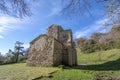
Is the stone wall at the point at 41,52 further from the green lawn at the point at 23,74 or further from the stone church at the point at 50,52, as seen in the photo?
the green lawn at the point at 23,74

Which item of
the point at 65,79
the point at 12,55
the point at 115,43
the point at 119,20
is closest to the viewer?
the point at 119,20

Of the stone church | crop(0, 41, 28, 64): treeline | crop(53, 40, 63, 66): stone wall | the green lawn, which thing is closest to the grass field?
the green lawn

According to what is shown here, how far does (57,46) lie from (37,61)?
352 cm

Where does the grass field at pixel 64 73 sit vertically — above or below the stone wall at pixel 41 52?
below

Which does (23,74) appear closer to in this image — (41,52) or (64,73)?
(64,73)

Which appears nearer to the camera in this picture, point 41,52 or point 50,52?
point 50,52

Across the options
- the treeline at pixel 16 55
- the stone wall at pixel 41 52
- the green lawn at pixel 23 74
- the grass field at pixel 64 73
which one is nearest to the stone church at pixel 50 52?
the stone wall at pixel 41 52

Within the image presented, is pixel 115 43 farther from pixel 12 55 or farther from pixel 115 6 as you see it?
pixel 115 6

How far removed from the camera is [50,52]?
22.0 m

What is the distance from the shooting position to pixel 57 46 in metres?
23.0

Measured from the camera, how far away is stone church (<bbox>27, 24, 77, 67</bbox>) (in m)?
22.0

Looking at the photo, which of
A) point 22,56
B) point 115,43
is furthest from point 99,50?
point 22,56

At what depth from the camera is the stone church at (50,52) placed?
22016 mm

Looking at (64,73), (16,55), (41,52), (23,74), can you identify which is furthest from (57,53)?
(16,55)
